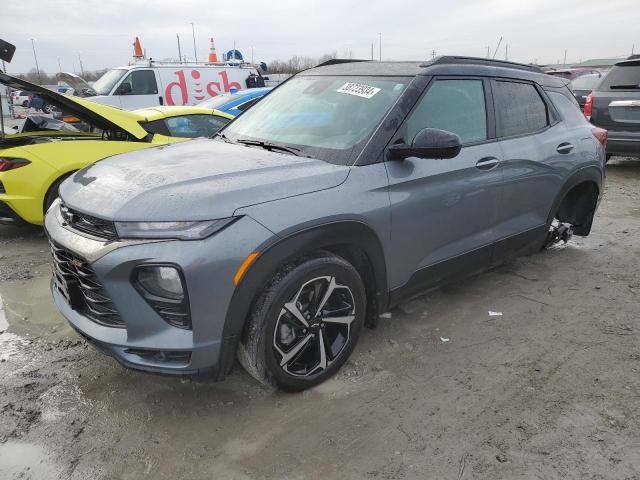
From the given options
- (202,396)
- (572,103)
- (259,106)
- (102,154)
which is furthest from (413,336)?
(102,154)

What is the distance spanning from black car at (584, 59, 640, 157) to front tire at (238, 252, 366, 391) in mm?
7024

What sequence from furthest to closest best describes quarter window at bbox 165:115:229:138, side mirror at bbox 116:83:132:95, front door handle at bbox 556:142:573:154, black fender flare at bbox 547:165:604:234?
1. side mirror at bbox 116:83:132:95
2. quarter window at bbox 165:115:229:138
3. black fender flare at bbox 547:165:604:234
4. front door handle at bbox 556:142:573:154

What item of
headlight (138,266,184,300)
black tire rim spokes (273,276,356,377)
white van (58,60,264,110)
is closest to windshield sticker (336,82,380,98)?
black tire rim spokes (273,276,356,377)

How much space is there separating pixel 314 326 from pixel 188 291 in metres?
0.79

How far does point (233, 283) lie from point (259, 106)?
6.71 ft

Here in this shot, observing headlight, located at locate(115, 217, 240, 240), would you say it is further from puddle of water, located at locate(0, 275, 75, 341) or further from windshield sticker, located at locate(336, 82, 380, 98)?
puddle of water, located at locate(0, 275, 75, 341)

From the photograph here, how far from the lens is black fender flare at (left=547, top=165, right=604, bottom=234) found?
414cm

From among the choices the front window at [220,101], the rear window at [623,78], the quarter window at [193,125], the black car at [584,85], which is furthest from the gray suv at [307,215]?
the black car at [584,85]

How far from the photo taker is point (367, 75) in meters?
3.35

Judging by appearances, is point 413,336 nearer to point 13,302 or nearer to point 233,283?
point 233,283

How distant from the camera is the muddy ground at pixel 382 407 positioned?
2.27 metres

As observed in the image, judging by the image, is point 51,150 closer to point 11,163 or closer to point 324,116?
point 11,163

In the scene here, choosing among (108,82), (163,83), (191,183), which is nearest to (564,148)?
(191,183)

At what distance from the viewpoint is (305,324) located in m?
2.61
